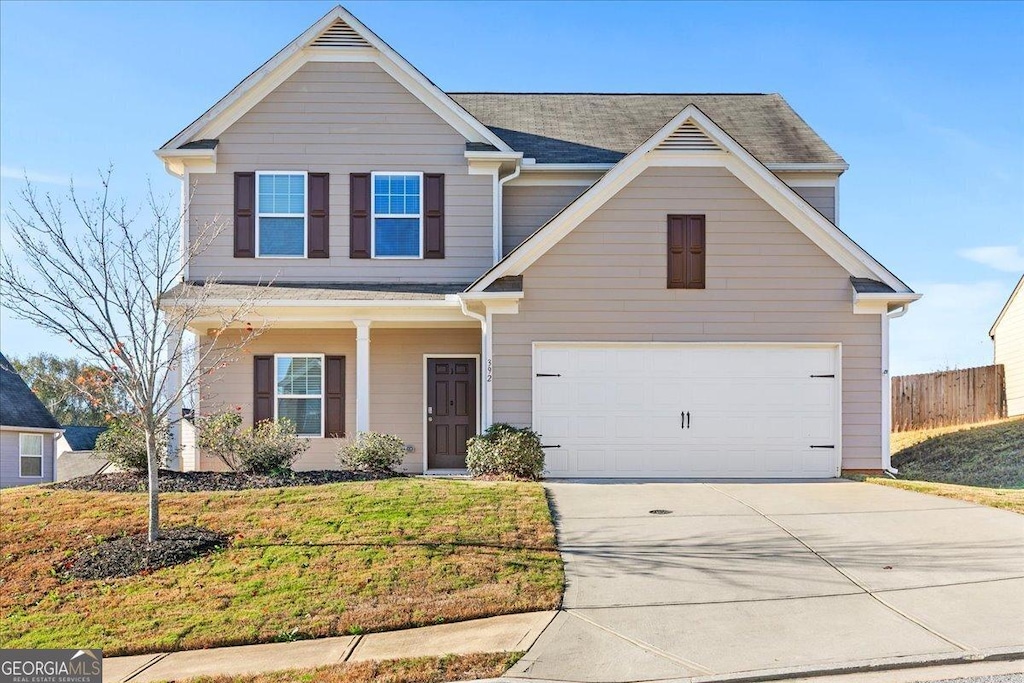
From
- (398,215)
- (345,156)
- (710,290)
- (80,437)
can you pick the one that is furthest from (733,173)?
(80,437)

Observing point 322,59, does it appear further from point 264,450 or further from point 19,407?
point 19,407

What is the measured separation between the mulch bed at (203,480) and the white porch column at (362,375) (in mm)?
1859

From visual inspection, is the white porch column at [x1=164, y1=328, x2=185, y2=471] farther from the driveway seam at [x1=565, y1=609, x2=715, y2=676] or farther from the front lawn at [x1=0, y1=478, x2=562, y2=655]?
the driveway seam at [x1=565, y1=609, x2=715, y2=676]

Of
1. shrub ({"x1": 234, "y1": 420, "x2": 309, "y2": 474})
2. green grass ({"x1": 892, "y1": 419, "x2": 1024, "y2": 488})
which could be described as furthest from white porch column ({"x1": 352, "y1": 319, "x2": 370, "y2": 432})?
green grass ({"x1": 892, "y1": 419, "x2": 1024, "y2": 488})

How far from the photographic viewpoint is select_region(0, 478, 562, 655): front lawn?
29.3 feet

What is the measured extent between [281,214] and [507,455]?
6.54 metres

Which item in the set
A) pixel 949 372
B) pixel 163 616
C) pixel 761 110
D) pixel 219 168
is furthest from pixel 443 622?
pixel 949 372

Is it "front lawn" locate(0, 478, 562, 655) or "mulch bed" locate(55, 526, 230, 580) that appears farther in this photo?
"mulch bed" locate(55, 526, 230, 580)

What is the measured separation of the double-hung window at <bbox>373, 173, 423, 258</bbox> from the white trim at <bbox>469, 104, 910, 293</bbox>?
2.75 meters

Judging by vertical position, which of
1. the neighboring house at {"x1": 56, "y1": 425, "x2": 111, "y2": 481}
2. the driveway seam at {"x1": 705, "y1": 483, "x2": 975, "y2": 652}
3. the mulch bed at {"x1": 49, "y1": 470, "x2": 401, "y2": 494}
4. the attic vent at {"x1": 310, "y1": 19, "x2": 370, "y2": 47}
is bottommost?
the neighboring house at {"x1": 56, "y1": 425, "x2": 111, "y2": 481}

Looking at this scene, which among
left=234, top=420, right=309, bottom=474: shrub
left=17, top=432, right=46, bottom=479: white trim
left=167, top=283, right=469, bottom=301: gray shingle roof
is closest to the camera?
left=234, top=420, right=309, bottom=474: shrub

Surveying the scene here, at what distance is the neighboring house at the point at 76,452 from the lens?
30562 millimetres

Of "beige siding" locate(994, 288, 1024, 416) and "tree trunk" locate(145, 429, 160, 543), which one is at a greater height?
"beige siding" locate(994, 288, 1024, 416)

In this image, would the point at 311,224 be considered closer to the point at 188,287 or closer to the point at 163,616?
the point at 188,287
